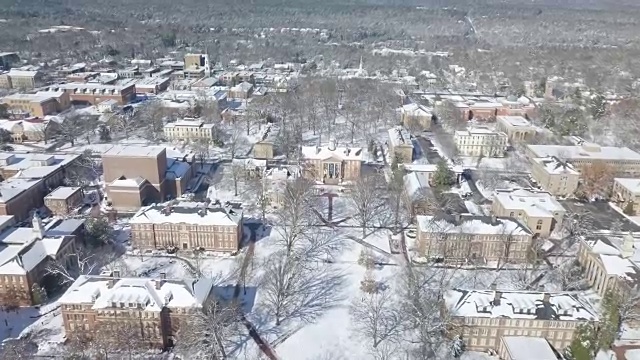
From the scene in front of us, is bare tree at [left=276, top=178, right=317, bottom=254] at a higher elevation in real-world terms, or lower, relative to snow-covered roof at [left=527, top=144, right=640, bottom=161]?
lower

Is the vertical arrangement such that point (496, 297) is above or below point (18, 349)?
above

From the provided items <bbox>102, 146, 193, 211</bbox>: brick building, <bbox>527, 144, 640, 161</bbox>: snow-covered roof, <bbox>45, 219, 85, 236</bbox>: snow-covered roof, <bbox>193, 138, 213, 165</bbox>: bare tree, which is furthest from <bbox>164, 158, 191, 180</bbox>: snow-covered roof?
<bbox>527, 144, 640, 161</bbox>: snow-covered roof

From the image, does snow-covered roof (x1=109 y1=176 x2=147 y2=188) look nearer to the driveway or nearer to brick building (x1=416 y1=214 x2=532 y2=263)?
brick building (x1=416 y1=214 x2=532 y2=263)

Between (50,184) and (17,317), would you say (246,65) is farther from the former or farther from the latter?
(17,317)

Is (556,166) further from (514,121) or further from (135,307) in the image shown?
(135,307)

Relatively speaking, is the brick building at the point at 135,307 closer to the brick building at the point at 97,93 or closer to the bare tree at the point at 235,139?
the bare tree at the point at 235,139

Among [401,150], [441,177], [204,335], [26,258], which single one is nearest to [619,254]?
[441,177]
